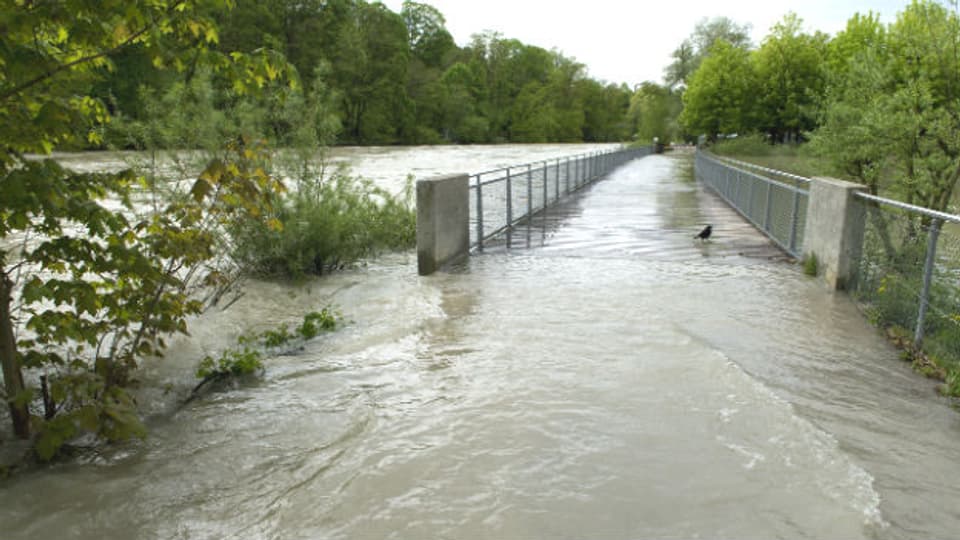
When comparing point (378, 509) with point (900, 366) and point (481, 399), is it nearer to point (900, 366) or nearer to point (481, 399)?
point (481, 399)

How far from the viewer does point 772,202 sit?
1197cm

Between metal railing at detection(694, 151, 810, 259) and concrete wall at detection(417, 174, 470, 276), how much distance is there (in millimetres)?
4566

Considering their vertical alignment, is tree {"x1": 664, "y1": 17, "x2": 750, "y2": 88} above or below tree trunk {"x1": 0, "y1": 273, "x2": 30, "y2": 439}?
above

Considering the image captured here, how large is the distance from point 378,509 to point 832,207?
657 cm

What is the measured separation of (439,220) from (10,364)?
5.60 meters

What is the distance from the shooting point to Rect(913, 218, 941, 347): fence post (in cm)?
A: 562

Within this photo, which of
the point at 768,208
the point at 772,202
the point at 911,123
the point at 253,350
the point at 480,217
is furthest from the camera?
the point at 768,208

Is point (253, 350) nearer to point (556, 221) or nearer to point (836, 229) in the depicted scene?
point (836, 229)

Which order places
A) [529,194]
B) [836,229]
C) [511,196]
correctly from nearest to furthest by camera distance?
[836,229], [511,196], [529,194]

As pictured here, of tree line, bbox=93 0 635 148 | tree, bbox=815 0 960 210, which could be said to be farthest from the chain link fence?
tree line, bbox=93 0 635 148

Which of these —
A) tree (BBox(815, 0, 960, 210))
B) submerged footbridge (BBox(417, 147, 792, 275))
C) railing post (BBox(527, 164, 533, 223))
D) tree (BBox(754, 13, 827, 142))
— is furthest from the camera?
tree (BBox(754, 13, 827, 142))

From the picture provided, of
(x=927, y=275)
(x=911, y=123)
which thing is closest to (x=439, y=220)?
(x=927, y=275)

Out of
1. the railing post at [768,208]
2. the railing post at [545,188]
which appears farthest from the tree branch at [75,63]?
the railing post at [545,188]

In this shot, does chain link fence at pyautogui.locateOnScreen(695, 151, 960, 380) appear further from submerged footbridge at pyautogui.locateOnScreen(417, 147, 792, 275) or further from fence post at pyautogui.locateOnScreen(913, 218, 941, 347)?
submerged footbridge at pyautogui.locateOnScreen(417, 147, 792, 275)
